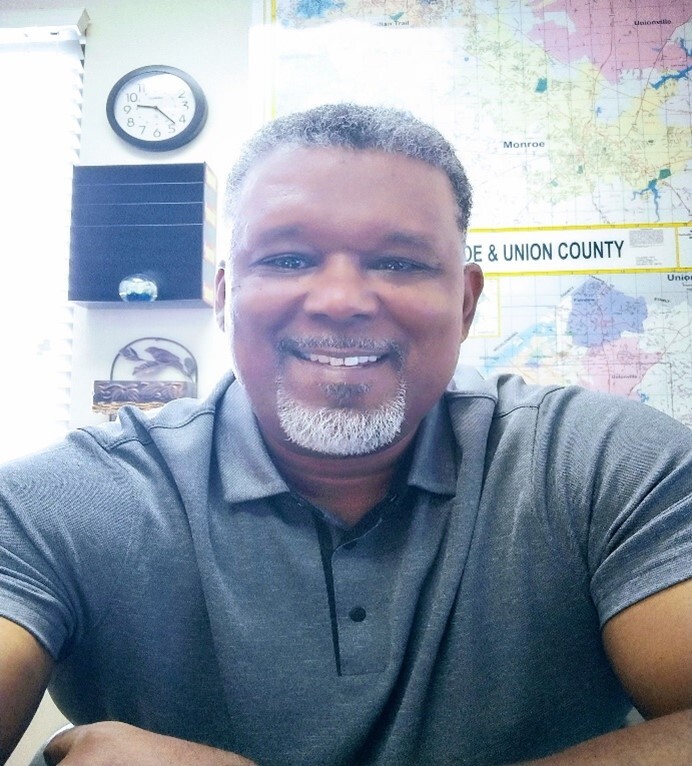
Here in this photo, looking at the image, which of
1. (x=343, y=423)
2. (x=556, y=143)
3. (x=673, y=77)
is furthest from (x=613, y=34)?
(x=343, y=423)

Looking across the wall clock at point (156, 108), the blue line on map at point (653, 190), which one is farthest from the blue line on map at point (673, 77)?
the wall clock at point (156, 108)

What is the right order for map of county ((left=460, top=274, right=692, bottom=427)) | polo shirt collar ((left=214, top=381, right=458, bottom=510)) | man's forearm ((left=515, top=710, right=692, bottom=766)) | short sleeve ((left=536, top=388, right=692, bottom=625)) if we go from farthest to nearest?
map of county ((left=460, top=274, right=692, bottom=427)) → polo shirt collar ((left=214, top=381, right=458, bottom=510)) → short sleeve ((left=536, top=388, right=692, bottom=625)) → man's forearm ((left=515, top=710, right=692, bottom=766))

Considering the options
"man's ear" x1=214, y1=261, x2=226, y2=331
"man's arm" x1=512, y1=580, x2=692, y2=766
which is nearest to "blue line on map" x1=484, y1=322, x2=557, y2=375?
"man's ear" x1=214, y1=261, x2=226, y2=331

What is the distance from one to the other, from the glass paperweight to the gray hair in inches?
28.8

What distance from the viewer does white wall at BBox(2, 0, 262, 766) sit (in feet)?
5.80

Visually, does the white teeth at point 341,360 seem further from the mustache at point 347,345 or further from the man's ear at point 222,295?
the man's ear at point 222,295

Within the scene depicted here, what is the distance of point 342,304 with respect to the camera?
82 centimetres

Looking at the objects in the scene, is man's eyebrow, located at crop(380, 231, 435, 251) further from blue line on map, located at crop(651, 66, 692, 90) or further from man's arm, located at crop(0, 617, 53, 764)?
blue line on map, located at crop(651, 66, 692, 90)

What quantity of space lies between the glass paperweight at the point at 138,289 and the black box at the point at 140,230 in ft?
0.05

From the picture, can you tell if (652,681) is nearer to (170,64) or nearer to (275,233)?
(275,233)

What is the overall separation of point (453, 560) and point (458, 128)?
1272 mm

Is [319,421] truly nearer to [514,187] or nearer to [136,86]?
[514,187]

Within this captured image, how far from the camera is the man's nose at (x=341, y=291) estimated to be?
0.82 meters

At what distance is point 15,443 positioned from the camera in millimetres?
1752
